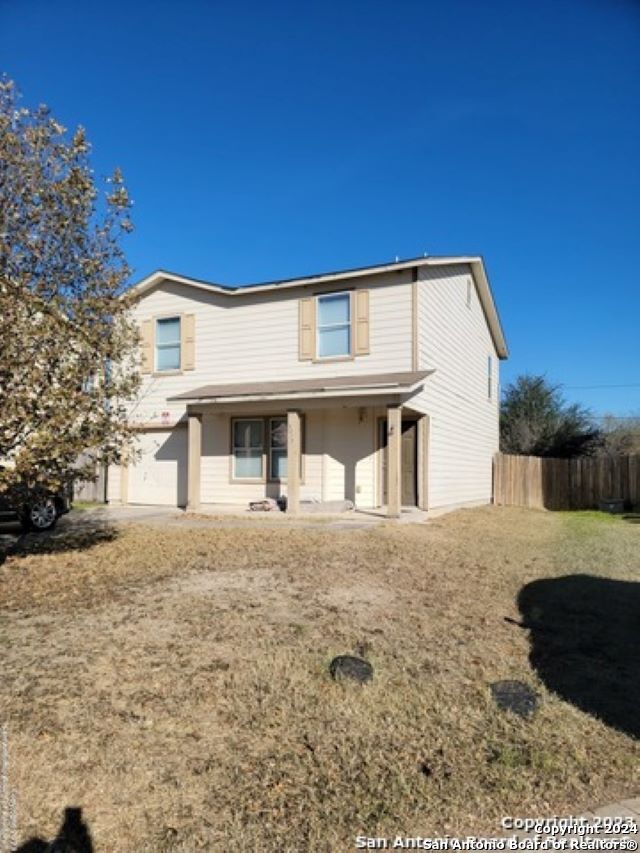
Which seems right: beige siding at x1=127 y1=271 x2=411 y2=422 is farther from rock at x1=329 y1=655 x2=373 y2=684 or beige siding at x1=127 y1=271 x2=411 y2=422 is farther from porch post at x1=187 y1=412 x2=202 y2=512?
rock at x1=329 y1=655 x2=373 y2=684

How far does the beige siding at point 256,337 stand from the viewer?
13867 millimetres

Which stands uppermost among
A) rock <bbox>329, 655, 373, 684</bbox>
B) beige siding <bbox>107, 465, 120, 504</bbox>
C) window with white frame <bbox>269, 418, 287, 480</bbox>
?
window with white frame <bbox>269, 418, 287, 480</bbox>

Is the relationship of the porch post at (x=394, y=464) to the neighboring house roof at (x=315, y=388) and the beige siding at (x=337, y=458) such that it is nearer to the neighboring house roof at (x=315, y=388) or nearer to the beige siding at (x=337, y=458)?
the neighboring house roof at (x=315, y=388)

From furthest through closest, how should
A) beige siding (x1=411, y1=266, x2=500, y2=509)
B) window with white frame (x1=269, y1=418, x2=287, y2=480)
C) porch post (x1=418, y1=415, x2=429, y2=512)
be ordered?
window with white frame (x1=269, y1=418, x2=287, y2=480) < beige siding (x1=411, y1=266, x2=500, y2=509) < porch post (x1=418, y1=415, x2=429, y2=512)

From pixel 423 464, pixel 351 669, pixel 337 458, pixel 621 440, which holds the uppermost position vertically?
pixel 621 440

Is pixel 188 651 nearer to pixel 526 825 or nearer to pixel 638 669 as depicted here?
pixel 526 825

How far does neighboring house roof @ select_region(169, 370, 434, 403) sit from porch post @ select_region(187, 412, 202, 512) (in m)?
0.58

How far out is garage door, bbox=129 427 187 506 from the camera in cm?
1655

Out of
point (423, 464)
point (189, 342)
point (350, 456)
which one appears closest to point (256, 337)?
point (189, 342)

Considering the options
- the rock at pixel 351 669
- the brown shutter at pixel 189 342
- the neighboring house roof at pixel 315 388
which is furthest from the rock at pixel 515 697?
the brown shutter at pixel 189 342

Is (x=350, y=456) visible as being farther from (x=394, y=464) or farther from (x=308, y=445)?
(x=394, y=464)

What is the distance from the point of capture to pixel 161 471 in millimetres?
16828

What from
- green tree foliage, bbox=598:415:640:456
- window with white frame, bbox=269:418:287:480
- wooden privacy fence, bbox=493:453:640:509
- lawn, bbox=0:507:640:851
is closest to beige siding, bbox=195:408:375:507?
window with white frame, bbox=269:418:287:480

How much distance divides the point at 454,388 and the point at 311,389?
5.24 metres
